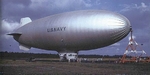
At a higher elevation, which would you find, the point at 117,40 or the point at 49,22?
the point at 49,22

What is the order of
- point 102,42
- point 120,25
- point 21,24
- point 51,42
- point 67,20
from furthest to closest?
1. point 21,24
2. point 51,42
3. point 67,20
4. point 102,42
5. point 120,25

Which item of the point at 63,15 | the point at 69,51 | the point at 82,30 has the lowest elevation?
the point at 69,51

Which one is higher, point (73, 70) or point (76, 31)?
point (76, 31)

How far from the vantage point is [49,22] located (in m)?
38.2

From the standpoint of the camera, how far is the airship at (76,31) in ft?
101

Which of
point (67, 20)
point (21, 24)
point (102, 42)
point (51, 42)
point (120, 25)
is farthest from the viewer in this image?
point (21, 24)

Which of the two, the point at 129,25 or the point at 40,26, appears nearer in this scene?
the point at 129,25

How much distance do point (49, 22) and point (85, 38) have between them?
858 centimetres

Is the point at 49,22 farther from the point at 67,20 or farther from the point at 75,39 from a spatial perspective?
the point at 75,39

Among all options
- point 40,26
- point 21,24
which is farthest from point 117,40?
point 21,24

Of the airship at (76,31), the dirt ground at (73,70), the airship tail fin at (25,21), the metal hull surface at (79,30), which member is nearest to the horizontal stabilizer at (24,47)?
the airship at (76,31)

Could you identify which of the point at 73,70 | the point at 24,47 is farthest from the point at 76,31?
the point at 24,47

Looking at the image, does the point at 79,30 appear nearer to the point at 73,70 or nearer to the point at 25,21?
the point at 73,70

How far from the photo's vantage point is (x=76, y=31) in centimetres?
3312
